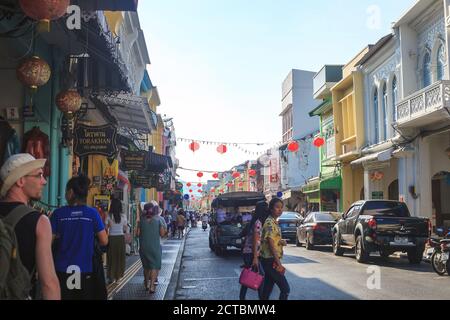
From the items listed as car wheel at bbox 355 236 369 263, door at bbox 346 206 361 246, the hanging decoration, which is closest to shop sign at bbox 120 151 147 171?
door at bbox 346 206 361 246

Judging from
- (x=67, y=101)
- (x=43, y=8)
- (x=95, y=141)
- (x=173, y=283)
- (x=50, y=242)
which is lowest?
(x=173, y=283)

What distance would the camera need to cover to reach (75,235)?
555cm

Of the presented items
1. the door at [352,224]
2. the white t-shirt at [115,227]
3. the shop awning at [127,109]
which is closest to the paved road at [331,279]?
the door at [352,224]

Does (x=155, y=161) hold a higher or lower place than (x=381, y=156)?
lower

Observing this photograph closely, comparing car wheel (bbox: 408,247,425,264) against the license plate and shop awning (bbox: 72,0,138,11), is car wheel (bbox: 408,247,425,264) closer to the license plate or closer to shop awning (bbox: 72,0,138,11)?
the license plate

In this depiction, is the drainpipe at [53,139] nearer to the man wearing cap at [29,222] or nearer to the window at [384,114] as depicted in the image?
the man wearing cap at [29,222]

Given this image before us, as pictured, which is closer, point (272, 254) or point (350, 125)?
point (272, 254)

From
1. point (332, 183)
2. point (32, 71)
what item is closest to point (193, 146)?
point (332, 183)

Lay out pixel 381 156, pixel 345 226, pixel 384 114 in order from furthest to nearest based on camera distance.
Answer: pixel 384 114 < pixel 381 156 < pixel 345 226

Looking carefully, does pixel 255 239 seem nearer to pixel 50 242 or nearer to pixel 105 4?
pixel 105 4

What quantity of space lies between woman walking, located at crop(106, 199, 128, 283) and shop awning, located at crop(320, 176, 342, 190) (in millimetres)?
22850

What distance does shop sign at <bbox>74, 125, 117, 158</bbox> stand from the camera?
11.9 m

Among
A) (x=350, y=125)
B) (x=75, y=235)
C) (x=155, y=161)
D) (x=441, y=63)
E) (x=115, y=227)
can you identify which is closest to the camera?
Result: (x=75, y=235)

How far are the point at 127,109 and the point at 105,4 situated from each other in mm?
7387
